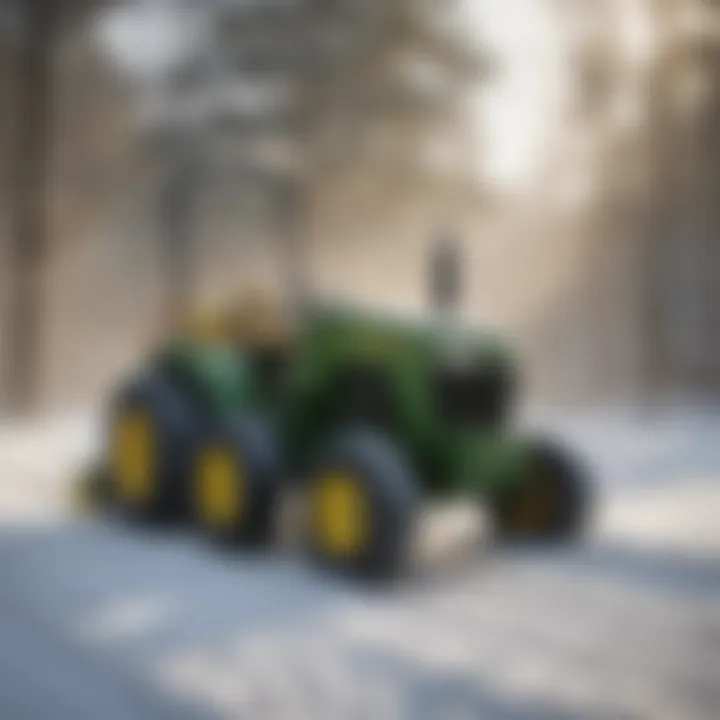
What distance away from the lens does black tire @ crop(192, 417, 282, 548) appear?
885mm

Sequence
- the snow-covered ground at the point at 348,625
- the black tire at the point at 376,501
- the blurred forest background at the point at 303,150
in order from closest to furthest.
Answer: the snow-covered ground at the point at 348,625 → the black tire at the point at 376,501 → the blurred forest background at the point at 303,150

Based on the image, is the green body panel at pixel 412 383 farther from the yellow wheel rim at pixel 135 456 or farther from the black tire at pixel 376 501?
the yellow wheel rim at pixel 135 456

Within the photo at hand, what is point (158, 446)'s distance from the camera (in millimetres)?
952

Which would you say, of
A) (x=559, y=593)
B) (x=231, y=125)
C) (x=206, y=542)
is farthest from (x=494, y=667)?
(x=231, y=125)

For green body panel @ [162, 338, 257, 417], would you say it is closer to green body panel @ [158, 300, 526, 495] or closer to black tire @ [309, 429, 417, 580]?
green body panel @ [158, 300, 526, 495]

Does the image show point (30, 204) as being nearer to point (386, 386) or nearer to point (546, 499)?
point (386, 386)

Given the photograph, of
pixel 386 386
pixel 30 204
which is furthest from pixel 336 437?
pixel 30 204

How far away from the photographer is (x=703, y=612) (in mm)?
758

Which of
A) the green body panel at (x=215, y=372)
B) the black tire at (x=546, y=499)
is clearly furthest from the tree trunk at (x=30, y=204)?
the black tire at (x=546, y=499)

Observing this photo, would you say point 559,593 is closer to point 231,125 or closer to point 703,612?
point 703,612

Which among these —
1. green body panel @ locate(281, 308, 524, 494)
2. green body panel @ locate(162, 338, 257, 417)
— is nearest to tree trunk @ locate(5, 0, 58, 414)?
green body panel @ locate(162, 338, 257, 417)

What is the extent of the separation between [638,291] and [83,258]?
2.24ft

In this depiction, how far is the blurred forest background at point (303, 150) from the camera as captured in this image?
0.90 metres

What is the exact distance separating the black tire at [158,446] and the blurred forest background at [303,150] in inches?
1.7
